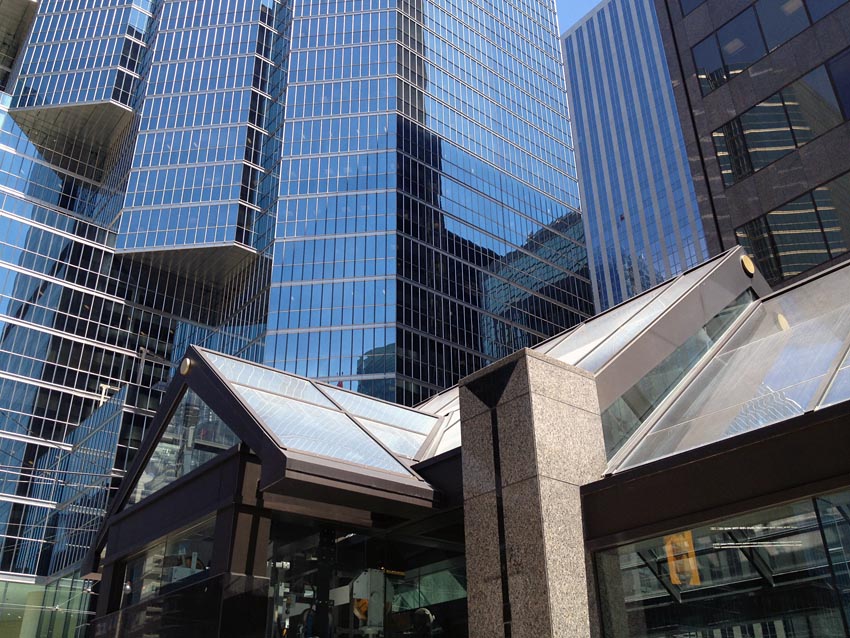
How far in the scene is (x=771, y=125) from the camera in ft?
81.3

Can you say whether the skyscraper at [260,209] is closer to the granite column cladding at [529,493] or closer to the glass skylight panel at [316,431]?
the glass skylight panel at [316,431]

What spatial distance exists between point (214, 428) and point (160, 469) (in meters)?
2.24

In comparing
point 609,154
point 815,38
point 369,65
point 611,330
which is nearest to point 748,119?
point 815,38

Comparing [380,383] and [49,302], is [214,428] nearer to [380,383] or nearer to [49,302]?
[380,383]

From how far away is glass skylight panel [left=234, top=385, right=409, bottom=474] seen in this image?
1078 cm

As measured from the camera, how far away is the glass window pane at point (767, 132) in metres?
24.2

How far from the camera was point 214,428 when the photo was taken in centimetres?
1247

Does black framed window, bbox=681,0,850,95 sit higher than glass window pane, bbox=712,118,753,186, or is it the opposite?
black framed window, bbox=681,0,850,95

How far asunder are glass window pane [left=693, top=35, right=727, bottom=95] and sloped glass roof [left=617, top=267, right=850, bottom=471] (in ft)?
50.3

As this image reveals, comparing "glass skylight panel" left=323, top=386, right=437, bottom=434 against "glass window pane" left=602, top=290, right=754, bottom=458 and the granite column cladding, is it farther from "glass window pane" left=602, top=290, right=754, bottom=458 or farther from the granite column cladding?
"glass window pane" left=602, top=290, right=754, bottom=458

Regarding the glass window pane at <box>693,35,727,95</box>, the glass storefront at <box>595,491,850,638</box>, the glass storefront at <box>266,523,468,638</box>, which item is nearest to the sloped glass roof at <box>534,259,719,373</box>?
the glass storefront at <box>595,491,850,638</box>

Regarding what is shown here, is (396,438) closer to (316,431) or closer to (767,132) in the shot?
(316,431)

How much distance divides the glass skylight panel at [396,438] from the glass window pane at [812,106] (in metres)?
16.2

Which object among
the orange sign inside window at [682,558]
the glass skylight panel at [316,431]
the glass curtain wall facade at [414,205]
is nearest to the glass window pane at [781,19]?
the glass skylight panel at [316,431]
